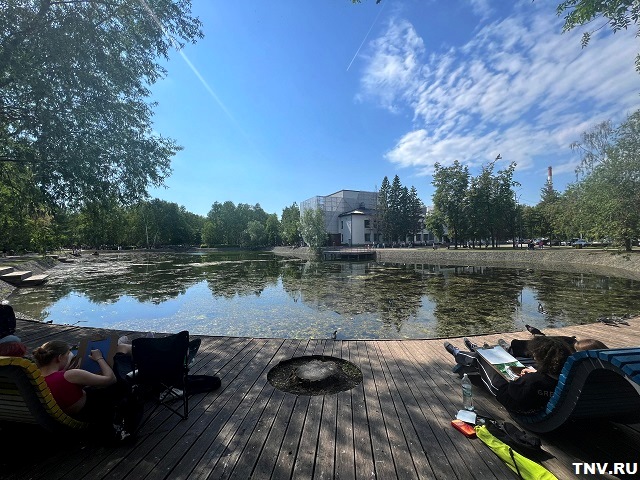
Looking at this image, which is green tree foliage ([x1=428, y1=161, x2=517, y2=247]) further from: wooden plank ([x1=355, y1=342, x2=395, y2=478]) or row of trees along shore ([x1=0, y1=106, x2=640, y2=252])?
wooden plank ([x1=355, y1=342, x2=395, y2=478])

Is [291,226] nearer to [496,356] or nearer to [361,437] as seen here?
[496,356]

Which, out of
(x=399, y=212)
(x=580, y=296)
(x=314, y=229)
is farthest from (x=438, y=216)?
(x=580, y=296)

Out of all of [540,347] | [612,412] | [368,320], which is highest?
[540,347]

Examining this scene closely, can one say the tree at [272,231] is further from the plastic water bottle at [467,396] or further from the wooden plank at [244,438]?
the plastic water bottle at [467,396]

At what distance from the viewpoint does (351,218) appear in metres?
62.7

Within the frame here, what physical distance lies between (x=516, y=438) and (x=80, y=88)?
9.76m

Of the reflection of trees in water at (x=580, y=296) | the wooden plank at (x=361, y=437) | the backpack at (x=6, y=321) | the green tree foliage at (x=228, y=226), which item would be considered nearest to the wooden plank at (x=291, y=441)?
the wooden plank at (x=361, y=437)

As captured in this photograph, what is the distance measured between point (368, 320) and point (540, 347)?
7052 mm

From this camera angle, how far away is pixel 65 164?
21.5ft

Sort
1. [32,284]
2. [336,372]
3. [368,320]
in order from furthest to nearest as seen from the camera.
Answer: [32,284] < [368,320] < [336,372]

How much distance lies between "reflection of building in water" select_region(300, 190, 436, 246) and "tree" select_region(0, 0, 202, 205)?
52948mm

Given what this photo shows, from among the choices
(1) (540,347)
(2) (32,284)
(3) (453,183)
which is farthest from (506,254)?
(2) (32,284)

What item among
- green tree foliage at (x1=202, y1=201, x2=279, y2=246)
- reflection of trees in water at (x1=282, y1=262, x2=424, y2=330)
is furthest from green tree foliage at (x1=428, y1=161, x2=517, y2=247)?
green tree foliage at (x1=202, y1=201, x2=279, y2=246)

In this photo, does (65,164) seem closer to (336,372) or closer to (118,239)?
(336,372)
